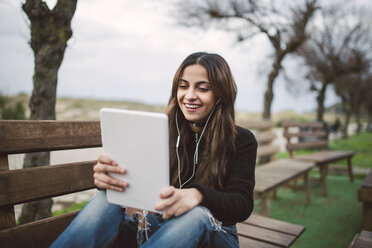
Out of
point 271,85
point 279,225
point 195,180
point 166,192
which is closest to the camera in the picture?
point 166,192

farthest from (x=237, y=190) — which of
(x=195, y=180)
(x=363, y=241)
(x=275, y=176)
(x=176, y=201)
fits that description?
(x=275, y=176)

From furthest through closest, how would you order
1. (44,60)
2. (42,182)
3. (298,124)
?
(298,124), (44,60), (42,182)

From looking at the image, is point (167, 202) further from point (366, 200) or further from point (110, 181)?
point (366, 200)

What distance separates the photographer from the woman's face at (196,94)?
5.59ft

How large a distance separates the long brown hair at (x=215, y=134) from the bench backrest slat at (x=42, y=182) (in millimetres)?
552

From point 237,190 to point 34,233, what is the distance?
1.08 meters

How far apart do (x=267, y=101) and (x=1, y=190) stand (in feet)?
20.5

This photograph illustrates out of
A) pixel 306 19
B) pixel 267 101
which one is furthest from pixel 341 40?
pixel 267 101

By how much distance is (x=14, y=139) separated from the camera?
1.44 meters

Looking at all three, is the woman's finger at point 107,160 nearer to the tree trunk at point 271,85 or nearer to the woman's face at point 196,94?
the woman's face at point 196,94

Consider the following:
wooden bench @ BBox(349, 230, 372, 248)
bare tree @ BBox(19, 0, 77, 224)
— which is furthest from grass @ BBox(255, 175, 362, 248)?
bare tree @ BBox(19, 0, 77, 224)

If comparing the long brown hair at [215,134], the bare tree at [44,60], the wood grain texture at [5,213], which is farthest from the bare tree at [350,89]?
the wood grain texture at [5,213]

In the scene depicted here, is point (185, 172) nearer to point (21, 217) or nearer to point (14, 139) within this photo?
point (14, 139)

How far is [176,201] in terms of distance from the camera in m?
1.25
